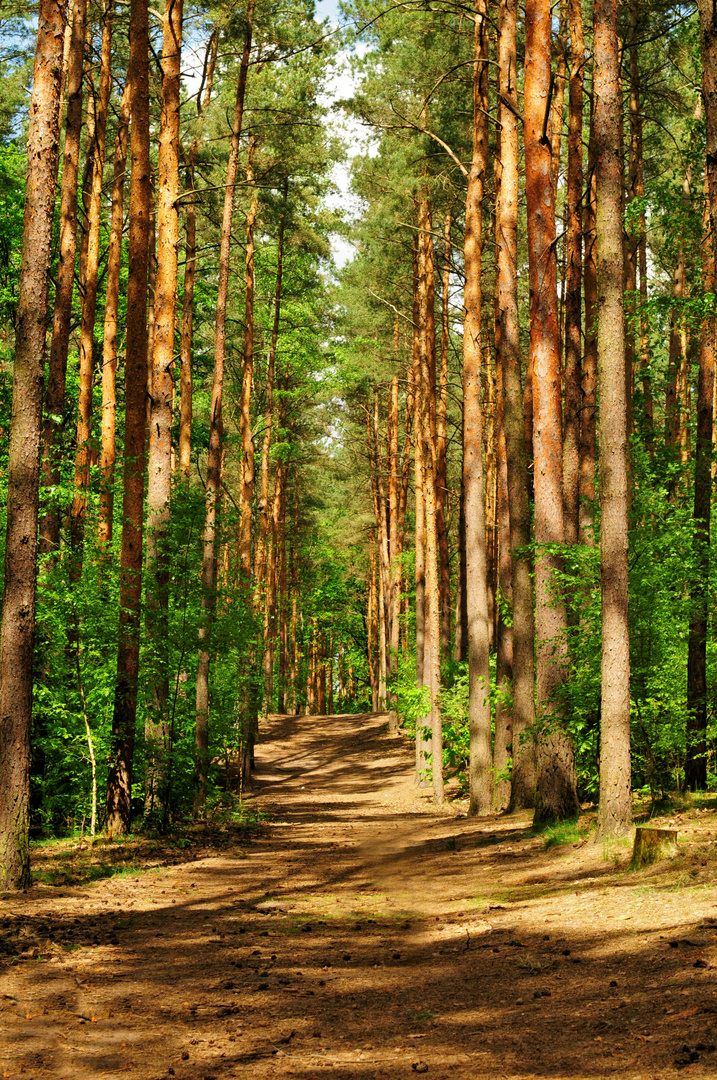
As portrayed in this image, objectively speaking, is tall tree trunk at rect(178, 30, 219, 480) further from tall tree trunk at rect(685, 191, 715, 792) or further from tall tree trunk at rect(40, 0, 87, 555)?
tall tree trunk at rect(685, 191, 715, 792)

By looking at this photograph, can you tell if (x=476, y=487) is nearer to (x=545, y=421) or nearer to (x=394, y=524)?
(x=545, y=421)

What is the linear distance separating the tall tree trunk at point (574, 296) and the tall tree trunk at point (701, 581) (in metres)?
1.80

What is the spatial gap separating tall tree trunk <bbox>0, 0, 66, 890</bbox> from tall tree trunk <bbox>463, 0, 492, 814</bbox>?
321 inches

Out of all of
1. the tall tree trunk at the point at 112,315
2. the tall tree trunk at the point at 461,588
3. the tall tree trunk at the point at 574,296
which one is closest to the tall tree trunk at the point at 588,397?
the tall tree trunk at the point at 574,296

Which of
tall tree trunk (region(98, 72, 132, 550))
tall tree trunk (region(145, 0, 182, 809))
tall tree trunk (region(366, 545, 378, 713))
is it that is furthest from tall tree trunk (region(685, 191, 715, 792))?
tall tree trunk (region(366, 545, 378, 713))

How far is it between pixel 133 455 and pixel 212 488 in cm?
305

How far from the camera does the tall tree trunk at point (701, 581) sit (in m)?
11.3

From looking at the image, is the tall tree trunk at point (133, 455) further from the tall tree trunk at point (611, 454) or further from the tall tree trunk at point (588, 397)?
the tall tree trunk at point (588, 397)

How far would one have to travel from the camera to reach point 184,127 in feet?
69.3

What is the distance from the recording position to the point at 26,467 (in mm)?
8570

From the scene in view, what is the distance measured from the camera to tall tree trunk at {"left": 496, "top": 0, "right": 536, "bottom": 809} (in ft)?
44.2

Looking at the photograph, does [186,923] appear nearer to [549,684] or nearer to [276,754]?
[549,684]

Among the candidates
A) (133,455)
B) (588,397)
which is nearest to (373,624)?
(588,397)

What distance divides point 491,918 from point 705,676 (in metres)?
5.79
